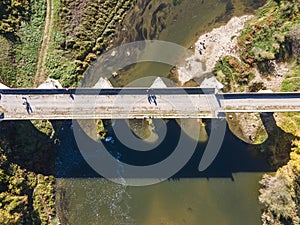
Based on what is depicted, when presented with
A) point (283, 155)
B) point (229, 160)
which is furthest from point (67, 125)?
point (283, 155)

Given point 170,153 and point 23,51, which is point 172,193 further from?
point 23,51

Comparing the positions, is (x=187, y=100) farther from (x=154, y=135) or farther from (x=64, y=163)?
(x=64, y=163)

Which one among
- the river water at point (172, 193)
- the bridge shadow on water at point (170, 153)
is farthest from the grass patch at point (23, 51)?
the river water at point (172, 193)

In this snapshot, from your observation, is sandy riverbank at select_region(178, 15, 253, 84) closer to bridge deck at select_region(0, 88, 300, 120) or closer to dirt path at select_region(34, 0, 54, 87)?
bridge deck at select_region(0, 88, 300, 120)

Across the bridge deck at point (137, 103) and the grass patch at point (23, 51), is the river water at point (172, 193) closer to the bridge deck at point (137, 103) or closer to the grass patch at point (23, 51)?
the bridge deck at point (137, 103)

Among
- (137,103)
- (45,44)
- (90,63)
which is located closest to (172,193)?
(137,103)

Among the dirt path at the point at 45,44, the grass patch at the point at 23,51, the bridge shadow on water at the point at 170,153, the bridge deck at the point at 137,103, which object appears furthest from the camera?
the bridge shadow on water at the point at 170,153

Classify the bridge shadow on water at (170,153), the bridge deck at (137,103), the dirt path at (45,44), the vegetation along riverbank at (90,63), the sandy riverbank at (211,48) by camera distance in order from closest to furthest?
the bridge deck at (137,103) → the vegetation along riverbank at (90,63) → the dirt path at (45,44) → the bridge shadow on water at (170,153) → the sandy riverbank at (211,48)

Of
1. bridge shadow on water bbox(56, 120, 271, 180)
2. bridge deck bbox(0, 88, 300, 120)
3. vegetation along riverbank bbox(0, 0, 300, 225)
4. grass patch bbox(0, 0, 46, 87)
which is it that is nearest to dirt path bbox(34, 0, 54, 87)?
vegetation along riverbank bbox(0, 0, 300, 225)
